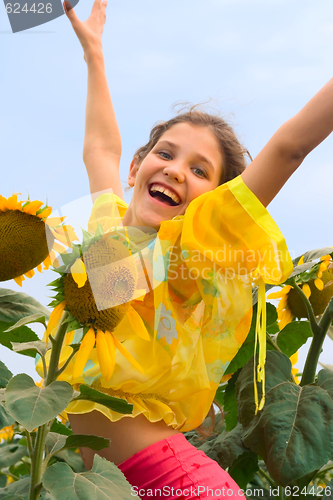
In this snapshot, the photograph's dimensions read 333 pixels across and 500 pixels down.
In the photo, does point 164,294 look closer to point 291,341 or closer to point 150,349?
point 150,349

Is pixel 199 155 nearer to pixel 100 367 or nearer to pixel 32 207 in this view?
pixel 32 207

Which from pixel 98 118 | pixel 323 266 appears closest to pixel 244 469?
pixel 323 266

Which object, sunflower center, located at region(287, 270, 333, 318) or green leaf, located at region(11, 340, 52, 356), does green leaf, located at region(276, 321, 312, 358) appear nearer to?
sunflower center, located at region(287, 270, 333, 318)

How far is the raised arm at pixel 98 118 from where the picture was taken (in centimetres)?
151

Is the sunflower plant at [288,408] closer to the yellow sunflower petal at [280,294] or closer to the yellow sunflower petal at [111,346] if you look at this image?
the yellow sunflower petal at [280,294]

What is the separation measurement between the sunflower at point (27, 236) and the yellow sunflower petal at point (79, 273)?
0.24 ft

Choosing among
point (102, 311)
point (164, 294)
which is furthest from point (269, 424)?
point (102, 311)

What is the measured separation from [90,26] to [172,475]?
1.30 m

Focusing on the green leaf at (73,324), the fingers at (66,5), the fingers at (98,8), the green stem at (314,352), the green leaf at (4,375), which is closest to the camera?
the green leaf at (73,324)

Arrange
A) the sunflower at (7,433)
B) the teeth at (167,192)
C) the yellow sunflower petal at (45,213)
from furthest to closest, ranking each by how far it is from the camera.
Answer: the sunflower at (7,433), the teeth at (167,192), the yellow sunflower petal at (45,213)

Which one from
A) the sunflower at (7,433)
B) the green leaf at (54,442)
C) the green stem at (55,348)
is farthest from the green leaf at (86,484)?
the sunflower at (7,433)

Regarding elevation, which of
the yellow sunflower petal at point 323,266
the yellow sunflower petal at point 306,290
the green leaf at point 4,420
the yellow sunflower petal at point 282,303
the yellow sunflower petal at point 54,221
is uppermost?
the yellow sunflower petal at point 54,221

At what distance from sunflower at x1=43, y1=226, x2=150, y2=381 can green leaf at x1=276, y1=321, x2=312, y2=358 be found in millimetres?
649

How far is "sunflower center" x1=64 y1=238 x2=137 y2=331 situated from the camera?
658 millimetres
